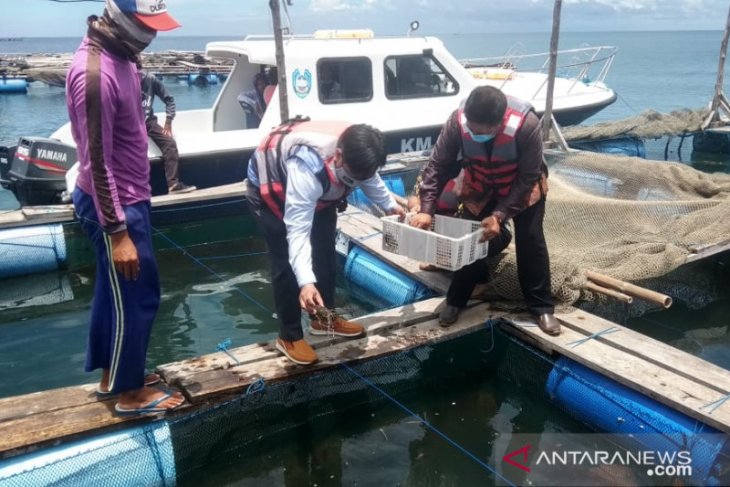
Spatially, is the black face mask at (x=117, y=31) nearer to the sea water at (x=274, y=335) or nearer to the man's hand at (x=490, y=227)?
the man's hand at (x=490, y=227)

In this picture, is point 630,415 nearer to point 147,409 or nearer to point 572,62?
point 147,409

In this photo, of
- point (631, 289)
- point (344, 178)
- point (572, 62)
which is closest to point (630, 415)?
point (631, 289)

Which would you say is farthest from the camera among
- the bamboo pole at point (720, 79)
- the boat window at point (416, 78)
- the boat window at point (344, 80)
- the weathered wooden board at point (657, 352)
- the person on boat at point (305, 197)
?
the bamboo pole at point (720, 79)

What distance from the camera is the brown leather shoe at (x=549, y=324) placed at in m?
4.23

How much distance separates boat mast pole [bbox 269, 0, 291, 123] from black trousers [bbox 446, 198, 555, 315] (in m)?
4.00

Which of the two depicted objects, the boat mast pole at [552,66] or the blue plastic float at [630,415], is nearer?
the blue plastic float at [630,415]

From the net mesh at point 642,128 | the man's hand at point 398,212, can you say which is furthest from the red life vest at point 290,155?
the net mesh at point 642,128

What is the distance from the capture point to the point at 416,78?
31.5ft

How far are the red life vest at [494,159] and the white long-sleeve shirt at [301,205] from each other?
3.63ft

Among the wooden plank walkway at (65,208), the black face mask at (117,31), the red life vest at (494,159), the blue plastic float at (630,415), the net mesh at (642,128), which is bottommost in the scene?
the blue plastic float at (630,415)

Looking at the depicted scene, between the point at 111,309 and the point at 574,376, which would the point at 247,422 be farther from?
the point at 574,376

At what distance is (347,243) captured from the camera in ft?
21.2

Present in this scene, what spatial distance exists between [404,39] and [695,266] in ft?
17.5

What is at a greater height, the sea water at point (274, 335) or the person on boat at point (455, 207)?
the person on boat at point (455, 207)
